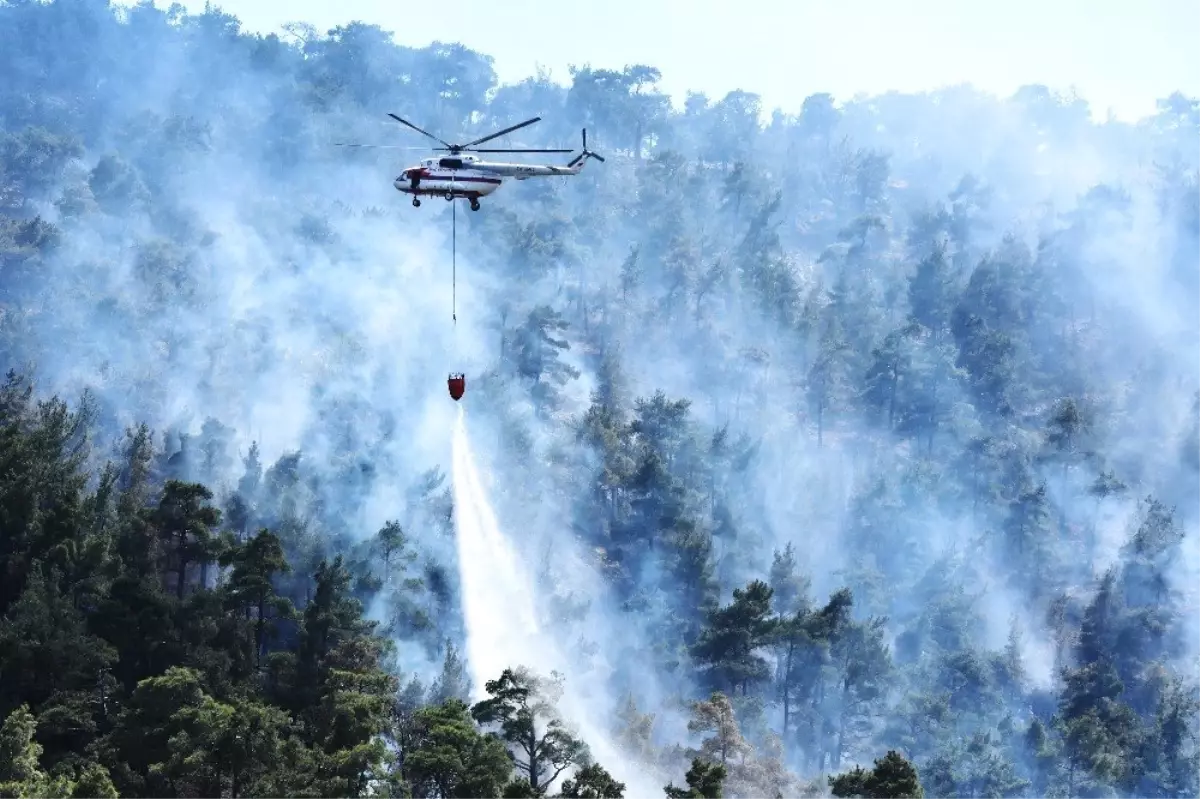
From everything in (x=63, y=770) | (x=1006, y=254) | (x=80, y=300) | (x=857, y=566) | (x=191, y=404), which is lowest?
(x=63, y=770)

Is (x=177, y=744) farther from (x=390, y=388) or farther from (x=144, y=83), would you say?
(x=144, y=83)

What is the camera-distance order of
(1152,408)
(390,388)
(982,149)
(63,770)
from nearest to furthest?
(63,770) < (390,388) < (1152,408) < (982,149)

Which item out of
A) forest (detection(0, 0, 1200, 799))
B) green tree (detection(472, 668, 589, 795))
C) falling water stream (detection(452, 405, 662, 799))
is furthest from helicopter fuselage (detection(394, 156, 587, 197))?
falling water stream (detection(452, 405, 662, 799))

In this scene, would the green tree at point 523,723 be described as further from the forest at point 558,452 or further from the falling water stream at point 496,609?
the falling water stream at point 496,609

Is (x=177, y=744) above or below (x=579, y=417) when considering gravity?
below

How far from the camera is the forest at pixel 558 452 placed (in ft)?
143

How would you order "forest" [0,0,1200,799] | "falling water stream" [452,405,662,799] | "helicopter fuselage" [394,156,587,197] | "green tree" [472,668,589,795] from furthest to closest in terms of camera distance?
"falling water stream" [452,405,662,799] < "forest" [0,0,1200,799] < "helicopter fuselage" [394,156,587,197] < "green tree" [472,668,589,795]

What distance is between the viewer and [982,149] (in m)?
160

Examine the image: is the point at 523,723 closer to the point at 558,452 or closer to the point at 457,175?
the point at 457,175

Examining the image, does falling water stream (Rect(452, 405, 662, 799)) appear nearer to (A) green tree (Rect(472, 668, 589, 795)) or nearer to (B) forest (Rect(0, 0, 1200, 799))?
(B) forest (Rect(0, 0, 1200, 799))

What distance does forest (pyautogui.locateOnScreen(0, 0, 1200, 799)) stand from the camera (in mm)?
43625

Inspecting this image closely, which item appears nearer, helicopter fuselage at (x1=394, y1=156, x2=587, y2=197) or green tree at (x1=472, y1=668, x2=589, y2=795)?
green tree at (x1=472, y1=668, x2=589, y2=795)

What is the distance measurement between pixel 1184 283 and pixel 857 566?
51.6 meters

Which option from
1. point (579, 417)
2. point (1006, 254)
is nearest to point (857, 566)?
point (579, 417)
